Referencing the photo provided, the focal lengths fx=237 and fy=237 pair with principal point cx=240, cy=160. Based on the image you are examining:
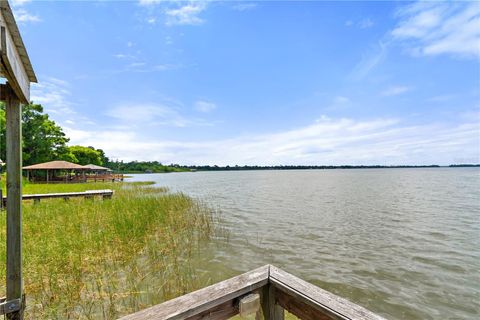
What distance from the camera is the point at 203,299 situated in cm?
144

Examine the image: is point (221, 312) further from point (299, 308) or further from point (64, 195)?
point (64, 195)

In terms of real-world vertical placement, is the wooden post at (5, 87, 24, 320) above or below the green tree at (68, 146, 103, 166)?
below

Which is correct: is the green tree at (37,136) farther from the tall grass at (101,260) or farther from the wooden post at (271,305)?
the wooden post at (271,305)

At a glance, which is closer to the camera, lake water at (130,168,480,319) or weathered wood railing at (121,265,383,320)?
weathered wood railing at (121,265,383,320)

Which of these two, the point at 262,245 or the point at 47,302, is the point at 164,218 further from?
the point at 47,302

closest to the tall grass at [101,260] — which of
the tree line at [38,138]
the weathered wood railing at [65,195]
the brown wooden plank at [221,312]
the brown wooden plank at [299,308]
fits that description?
the weathered wood railing at [65,195]

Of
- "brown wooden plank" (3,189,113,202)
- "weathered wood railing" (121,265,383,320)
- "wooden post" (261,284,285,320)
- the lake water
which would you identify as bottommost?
the lake water

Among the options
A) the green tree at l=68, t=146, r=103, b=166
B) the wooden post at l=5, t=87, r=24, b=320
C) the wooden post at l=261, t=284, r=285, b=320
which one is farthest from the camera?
the green tree at l=68, t=146, r=103, b=166

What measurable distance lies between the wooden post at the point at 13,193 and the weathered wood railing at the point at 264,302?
6.98 feet

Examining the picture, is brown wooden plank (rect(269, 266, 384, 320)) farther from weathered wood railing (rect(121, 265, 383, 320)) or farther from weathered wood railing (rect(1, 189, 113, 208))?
weathered wood railing (rect(1, 189, 113, 208))

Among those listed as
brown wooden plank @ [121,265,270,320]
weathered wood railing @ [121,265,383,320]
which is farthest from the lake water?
brown wooden plank @ [121,265,270,320]

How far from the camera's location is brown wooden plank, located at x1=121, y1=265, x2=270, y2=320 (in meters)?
1.30

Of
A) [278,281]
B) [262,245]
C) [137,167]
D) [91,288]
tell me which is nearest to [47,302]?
[91,288]

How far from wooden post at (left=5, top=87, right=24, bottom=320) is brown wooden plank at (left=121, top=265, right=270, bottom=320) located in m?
2.12
